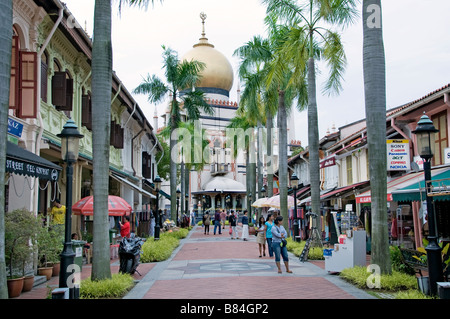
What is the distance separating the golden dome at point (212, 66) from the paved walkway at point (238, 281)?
44.9 metres

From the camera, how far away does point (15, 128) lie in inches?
522

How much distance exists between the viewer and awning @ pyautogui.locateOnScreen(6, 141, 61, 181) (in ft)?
35.3

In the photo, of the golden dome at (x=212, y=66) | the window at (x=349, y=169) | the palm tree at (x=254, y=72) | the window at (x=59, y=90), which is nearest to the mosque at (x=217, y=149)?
the golden dome at (x=212, y=66)

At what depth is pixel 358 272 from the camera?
11.7m

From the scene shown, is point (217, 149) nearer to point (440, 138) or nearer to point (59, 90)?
point (440, 138)

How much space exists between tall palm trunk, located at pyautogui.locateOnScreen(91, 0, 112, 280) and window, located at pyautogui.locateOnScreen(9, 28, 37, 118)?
9.05 feet

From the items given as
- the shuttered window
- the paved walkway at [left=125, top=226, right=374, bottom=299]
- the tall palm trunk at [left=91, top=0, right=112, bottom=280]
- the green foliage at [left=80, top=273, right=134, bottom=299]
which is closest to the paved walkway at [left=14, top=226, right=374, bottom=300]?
the paved walkway at [left=125, top=226, right=374, bottom=299]

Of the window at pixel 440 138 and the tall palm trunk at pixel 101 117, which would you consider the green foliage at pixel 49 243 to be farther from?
the window at pixel 440 138

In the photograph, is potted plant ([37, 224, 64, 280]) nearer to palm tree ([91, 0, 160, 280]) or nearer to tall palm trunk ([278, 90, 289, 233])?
palm tree ([91, 0, 160, 280])

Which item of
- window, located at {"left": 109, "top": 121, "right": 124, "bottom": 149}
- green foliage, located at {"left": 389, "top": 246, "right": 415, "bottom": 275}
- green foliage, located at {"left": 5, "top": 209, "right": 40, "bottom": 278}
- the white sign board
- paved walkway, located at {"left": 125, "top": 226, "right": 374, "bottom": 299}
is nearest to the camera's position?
paved walkway, located at {"left": 125, "top": 226, "right": 374, "bottom": 299}

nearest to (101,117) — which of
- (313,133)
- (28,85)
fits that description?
(28,85)

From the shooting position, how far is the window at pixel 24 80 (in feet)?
43.1
